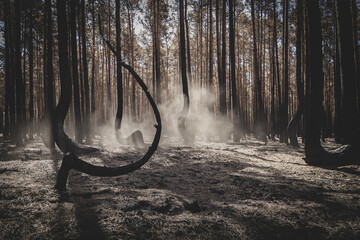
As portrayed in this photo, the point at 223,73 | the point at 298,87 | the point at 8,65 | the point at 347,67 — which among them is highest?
the point at 8,65

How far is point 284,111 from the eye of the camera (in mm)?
8383

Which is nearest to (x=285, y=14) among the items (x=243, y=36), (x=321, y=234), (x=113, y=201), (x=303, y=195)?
(x=243, y=36)

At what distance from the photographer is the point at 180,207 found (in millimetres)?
1982

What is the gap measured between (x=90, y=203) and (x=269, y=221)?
1.80 metres

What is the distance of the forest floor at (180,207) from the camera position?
1.50 metres

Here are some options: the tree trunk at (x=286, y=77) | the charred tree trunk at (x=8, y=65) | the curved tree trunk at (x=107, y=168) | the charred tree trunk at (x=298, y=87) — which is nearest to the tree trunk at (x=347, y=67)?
the charred tree trunk at (x=298, y=87)

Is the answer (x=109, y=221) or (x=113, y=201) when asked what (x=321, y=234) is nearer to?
(x=109, y=221)

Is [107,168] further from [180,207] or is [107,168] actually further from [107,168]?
[180,207]

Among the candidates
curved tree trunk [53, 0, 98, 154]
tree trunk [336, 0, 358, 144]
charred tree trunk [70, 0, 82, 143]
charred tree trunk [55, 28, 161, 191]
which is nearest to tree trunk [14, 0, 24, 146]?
charred tree trunk [70, 0, 82, 143]

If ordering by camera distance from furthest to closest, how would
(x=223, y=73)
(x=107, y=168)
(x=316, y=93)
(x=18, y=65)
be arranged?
1. (x=223, y=73)
2. (x=18, y=65)
3. (x=316, y=93)
4. (x=107, y=168)

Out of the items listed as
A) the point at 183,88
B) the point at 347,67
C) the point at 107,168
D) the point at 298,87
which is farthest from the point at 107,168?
the point at 298,87

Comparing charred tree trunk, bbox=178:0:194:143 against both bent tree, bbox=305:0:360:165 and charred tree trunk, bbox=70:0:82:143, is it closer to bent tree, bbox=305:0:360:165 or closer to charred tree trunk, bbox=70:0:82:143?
charred tree trunk, bbox=70:0:82:143

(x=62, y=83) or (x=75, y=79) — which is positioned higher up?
(x=75, y=79)

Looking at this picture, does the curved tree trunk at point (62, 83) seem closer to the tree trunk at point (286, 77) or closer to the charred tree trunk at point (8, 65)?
the charred tree trunk at point (8, 65)
